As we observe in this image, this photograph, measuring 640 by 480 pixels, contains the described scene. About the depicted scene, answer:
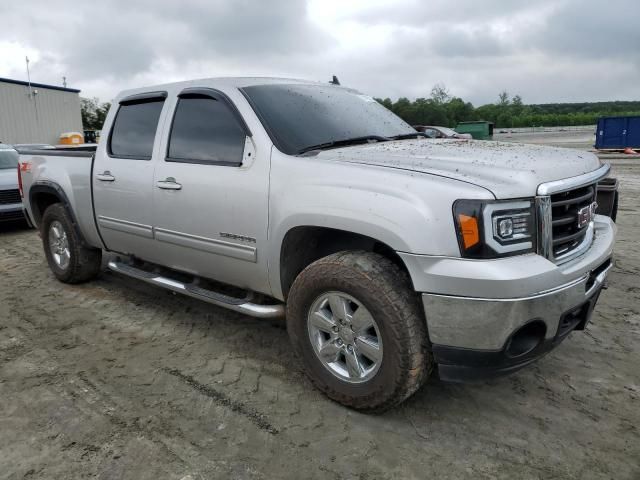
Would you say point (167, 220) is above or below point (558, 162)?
A: below

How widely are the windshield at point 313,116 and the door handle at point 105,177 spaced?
1.49m

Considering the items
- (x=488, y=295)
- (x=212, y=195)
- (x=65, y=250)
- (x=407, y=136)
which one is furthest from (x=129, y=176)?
(x=488, y=295)

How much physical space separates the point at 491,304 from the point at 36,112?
31.7m

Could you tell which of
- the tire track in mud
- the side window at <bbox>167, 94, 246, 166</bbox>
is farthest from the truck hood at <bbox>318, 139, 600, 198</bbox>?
the tire track in mud

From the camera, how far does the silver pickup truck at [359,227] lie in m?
2.37

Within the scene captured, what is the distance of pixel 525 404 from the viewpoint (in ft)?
9.52

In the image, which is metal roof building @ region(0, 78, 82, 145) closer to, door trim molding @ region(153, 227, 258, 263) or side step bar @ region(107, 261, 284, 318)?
side step bar @ region(107, 261, 284, 318)

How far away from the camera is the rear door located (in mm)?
3943

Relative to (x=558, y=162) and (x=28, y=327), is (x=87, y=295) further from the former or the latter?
(x=558, y=162)

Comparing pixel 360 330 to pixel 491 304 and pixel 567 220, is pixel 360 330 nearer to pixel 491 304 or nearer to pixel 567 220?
pixel 491 304

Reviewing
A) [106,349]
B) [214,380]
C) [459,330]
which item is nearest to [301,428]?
[214,380]

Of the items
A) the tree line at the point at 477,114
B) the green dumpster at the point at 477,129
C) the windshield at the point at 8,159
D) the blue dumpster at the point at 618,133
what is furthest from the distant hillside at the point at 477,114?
the windshield at the point at 8,159

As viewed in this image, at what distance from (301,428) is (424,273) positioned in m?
1.04

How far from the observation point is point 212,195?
3.35 metres
